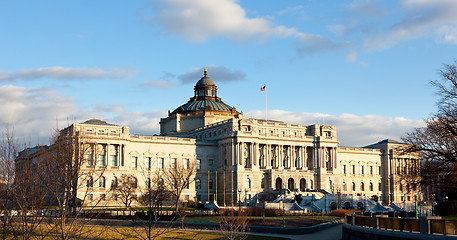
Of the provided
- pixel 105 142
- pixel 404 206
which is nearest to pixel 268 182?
pixel 404 206

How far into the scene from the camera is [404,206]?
11375cm

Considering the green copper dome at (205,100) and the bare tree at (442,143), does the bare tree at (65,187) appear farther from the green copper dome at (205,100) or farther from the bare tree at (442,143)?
the green copper dome at (205,100)

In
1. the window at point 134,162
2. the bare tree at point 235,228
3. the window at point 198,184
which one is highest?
the window at point 134,162

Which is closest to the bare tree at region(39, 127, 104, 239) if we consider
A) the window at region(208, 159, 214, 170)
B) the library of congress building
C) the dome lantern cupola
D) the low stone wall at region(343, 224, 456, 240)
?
the low stone wall at region(343, 224, 456, 240)

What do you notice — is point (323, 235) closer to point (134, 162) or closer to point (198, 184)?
point (134, 162)

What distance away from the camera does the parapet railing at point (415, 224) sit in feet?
110

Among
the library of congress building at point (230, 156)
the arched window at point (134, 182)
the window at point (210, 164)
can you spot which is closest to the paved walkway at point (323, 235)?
the library of congress building at point (230, 156)

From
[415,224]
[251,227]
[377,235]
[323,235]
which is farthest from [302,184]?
[415,224]

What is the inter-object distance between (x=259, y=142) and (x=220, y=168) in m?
11.1

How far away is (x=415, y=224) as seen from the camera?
1427 inches

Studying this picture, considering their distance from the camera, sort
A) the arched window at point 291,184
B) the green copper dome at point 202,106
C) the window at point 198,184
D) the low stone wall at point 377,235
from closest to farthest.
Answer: the low stone wall at point 377,235
the window at point 198,184
the arched window at point 291,184
the green copper dome at point 202,106

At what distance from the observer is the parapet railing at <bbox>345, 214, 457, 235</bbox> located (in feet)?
110

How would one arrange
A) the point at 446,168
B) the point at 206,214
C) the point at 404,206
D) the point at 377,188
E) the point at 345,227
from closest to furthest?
the point at 345,227 < the point at 446,168 < the point at 206,214 < the point at 404,206 < the point at 377,188

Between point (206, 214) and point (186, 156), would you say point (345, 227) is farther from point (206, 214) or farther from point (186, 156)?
point (186, 156)
